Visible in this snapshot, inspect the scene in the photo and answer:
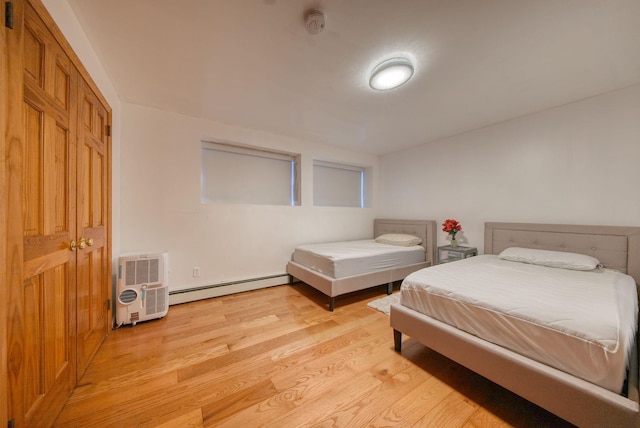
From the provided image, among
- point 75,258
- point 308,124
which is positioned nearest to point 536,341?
point 75,258

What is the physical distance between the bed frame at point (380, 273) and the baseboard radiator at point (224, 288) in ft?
0.78

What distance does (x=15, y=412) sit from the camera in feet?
2.71

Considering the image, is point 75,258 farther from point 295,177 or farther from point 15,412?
point 295,177

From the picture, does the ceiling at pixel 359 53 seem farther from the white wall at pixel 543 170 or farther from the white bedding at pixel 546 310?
the white bedding at pixel 546 310

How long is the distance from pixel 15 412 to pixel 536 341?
2354mm

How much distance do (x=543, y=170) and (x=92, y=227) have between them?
454cm

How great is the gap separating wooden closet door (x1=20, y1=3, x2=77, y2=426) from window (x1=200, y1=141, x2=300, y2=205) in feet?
5.48

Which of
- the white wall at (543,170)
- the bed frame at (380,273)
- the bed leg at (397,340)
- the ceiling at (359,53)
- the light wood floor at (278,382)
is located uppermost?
the ceiling at (359,53)

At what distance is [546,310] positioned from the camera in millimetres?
1150

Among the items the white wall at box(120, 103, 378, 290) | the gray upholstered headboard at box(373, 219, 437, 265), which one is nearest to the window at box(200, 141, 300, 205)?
the white wall at box(120, 103, 378, 290)

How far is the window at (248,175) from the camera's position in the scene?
302cm

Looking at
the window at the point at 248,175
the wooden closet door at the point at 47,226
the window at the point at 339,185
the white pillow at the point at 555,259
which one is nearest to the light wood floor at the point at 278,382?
the wooden closet door at the point at 47,226

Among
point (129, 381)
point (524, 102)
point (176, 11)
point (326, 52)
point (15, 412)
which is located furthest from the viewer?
point (524, 102)

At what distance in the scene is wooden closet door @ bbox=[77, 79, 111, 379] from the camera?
1419 millimetres
